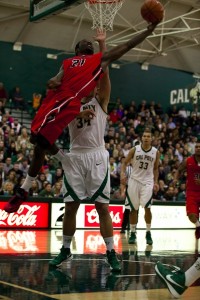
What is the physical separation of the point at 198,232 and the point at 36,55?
61.2ft

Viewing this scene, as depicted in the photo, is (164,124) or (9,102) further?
(164,124)

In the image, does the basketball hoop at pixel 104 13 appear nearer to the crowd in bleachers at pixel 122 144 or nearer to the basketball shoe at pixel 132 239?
the crowd in bleachers at pixel 122 144

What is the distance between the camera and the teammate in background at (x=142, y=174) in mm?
11430

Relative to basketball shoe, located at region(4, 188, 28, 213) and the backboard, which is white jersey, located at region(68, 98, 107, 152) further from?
the backboard

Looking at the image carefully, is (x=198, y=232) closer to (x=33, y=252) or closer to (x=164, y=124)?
(x=33, y=252)

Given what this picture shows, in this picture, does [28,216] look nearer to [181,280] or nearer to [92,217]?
[92,217]

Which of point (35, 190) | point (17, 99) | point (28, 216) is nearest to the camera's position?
point (28, 216)

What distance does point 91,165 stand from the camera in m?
6.64

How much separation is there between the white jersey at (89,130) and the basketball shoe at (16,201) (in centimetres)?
81

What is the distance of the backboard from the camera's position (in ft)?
37.9

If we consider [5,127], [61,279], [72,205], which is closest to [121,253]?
[72,205]

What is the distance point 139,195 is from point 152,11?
20.2 feet

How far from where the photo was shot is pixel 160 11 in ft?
19.3

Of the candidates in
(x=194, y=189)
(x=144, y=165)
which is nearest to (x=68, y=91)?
(x=194, y=189)
